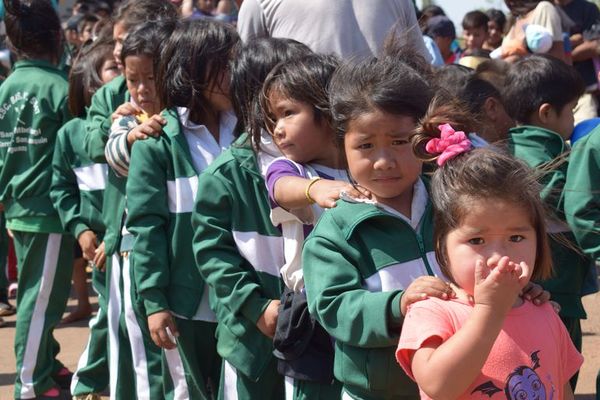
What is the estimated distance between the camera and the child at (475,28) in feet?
35.0

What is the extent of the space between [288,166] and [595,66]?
248 inches

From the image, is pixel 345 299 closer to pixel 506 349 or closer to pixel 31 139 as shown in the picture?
pixel 506 349

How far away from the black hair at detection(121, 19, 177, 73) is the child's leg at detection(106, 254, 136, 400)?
902mm

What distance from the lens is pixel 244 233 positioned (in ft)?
11.9

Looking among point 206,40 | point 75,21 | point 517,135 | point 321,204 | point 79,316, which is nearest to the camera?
point 321,204

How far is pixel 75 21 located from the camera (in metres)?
11.1

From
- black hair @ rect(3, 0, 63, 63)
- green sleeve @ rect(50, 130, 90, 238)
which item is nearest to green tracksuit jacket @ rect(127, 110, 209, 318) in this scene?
green sleeve @ rect(50, 130, 90, 238)

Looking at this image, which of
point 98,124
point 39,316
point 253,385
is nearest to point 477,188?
point 253,385

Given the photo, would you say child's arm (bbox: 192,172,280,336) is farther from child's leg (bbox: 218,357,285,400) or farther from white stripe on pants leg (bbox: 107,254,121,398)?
white stripe on pants leg (bbox: 107,254,121,398)

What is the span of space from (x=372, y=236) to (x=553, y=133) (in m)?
1.79

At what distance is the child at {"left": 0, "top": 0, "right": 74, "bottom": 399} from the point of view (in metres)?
5.83

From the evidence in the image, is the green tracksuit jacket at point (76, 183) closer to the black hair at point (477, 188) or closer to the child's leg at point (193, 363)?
the child's leg at point (193, 363)

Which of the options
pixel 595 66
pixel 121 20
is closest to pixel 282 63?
pixel 121 20

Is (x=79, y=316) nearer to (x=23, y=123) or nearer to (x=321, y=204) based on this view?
(x=23, y=123)
